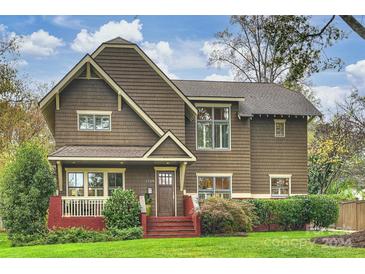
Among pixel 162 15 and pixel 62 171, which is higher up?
pixel 162 15

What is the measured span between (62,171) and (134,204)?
2.67 metres

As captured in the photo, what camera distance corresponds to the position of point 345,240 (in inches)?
781

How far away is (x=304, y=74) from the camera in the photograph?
21.4 metres

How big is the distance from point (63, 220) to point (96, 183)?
196 centimetres

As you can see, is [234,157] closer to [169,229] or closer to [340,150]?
[340,150]

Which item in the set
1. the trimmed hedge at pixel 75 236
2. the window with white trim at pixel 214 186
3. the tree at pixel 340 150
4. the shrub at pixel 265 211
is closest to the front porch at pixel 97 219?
the trimmed hedge at pixel 75 236

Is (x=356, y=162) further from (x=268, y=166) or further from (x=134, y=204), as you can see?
(x=134, y=204)

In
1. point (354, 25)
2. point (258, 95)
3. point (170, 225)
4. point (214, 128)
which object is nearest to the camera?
point (354, 25)

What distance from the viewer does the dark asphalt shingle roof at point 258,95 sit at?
27516 mm

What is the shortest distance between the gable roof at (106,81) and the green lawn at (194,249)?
4.62 meters

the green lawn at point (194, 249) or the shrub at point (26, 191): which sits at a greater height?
the shrub at point (26, 191)

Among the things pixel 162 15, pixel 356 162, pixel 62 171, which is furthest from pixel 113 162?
pixel 356 162

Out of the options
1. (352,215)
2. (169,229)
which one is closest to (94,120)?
(169,229)

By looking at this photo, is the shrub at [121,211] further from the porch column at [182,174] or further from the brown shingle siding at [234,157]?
the brown shingle siding at [234,157]
